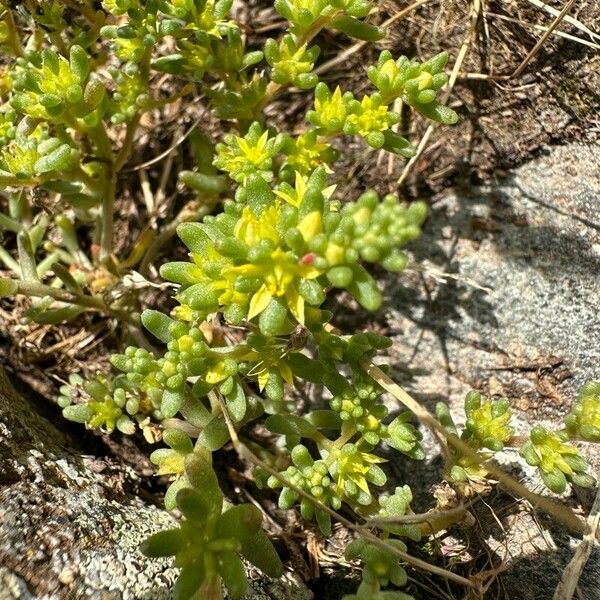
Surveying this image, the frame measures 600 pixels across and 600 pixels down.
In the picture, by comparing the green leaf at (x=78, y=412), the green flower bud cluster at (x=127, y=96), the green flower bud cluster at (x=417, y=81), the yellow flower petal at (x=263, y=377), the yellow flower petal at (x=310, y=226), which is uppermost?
the green flower bud cluster at (x=417, y=81)

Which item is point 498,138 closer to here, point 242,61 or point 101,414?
point 242,61

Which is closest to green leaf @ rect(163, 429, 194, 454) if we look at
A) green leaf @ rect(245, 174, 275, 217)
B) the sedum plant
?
the sedum plant

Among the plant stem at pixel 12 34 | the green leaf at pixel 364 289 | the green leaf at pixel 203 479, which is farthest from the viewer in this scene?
the plant stem at pixel 12 34

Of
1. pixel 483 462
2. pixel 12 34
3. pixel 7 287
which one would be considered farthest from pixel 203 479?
pixel 12 34

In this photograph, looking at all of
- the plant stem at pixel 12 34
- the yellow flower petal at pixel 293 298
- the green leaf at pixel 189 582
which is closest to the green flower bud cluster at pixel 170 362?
the yellow flower petal at pixel 293 298

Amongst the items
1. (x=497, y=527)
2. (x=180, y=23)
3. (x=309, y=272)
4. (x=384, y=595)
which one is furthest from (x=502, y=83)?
(x=384, y=595)

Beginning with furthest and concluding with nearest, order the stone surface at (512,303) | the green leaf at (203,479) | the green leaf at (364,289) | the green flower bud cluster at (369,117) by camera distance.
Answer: the stone surface at (512,303) → the green flower bud cluster at (369,117) → the green leaf at (203,479) → the green leaf at (364,289)

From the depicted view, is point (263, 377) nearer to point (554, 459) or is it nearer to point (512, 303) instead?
point (554, 459)

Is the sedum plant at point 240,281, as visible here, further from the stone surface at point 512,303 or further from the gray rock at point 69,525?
the stone surface at point 512,303
